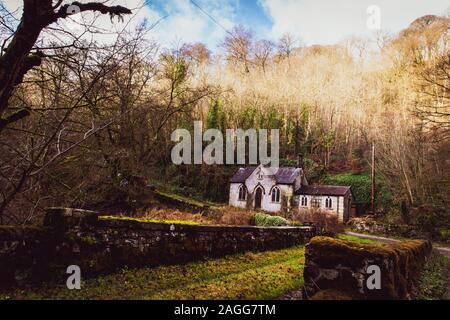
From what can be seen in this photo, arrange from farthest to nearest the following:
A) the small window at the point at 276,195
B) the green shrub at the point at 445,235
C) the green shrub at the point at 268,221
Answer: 1. the small window at the point at 276,195
2. the green shrub at the point at 445,235
3. the green shrub at the point at 268,221

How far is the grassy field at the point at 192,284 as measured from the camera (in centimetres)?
538

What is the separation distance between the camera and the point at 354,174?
3831cm

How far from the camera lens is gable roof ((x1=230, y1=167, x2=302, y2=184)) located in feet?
115

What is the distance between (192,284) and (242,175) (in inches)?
1230

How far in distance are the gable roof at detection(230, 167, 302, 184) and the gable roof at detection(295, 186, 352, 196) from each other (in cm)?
161

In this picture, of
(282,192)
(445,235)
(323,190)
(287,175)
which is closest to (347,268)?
(445,235)

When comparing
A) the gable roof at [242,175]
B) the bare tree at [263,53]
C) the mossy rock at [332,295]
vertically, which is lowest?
the mossy rock at [332,295]

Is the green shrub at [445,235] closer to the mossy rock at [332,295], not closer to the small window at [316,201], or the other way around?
the small window at [316,201]

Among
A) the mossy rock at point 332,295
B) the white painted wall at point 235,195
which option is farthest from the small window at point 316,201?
the mossy rock at point 332,295

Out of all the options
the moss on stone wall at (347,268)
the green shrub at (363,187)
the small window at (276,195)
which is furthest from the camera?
the small window at (276,195)

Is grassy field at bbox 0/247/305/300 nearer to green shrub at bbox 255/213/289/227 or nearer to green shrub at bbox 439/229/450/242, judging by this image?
green shrub at bbox 255/213/289/227

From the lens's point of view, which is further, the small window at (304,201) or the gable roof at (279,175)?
the gable roof at (279,175)

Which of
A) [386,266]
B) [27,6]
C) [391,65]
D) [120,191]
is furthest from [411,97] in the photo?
[27,6]

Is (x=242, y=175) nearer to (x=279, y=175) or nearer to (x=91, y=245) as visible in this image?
(x=279, y=175)
